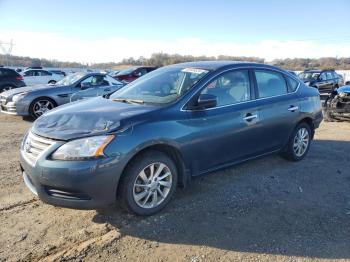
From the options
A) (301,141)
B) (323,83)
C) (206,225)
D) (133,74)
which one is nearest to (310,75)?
(323,83)

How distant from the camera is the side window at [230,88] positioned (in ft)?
14.2

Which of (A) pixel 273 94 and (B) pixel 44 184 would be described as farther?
(A) pixel 273 94

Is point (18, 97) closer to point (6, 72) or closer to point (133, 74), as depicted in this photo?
point (6, 72)

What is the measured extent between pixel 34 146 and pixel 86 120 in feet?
1.93

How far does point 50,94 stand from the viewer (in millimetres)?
9719

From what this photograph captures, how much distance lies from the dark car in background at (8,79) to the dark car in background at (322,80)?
14.9 meters

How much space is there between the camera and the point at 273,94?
5117 mm

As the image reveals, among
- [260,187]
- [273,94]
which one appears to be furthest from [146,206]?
[273,94]

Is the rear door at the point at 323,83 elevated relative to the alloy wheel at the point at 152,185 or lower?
elevated

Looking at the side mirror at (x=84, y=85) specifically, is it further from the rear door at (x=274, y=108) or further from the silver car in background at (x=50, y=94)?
the rear door at (x=274, y=108)

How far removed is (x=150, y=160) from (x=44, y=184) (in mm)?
1064

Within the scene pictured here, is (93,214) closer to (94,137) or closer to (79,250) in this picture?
(79,250)

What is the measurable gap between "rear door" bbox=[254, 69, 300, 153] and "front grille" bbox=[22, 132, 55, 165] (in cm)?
283

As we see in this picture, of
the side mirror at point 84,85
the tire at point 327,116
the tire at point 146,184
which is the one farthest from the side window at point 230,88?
Answer: the tire at point 327,116
